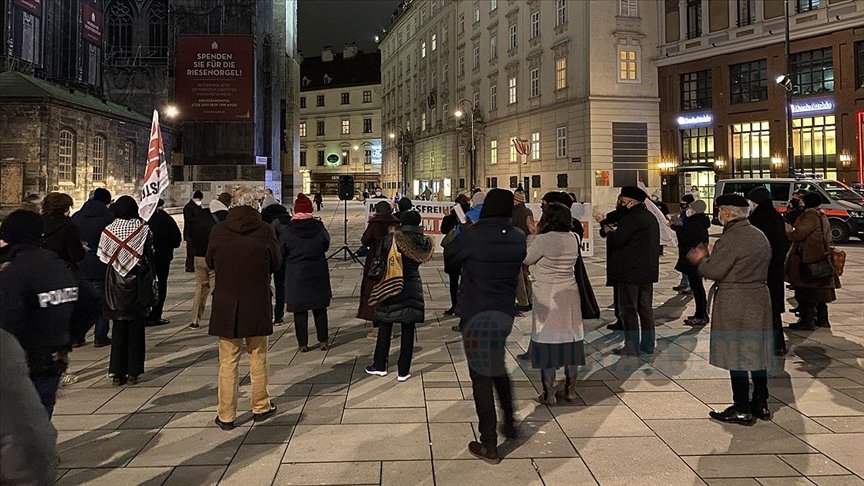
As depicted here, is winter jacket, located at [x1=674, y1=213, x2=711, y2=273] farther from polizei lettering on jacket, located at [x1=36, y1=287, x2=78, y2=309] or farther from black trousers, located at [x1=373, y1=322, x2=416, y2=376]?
polizei lettering on jacket, located at [x1=36, y1=287, x2=78, y2=309]

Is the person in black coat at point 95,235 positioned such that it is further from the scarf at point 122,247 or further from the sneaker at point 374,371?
the sneaker at point 374,371

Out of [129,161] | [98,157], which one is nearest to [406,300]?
[98,157]

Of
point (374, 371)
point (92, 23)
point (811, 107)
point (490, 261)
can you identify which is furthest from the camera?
point (92, 23)

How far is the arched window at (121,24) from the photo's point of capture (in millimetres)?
41750

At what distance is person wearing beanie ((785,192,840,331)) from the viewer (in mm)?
8117

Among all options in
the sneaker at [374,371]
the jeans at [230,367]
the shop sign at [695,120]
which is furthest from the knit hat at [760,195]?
the shop sign at [695,120]

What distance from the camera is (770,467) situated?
426 cm

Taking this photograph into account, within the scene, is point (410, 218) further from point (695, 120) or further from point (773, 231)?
point (695, 120)

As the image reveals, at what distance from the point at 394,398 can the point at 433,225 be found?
1217 cm

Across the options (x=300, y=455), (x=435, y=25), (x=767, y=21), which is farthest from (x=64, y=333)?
(x=435, y=25)

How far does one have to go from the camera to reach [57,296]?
3848 millimetres

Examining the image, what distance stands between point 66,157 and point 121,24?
18.7 meters

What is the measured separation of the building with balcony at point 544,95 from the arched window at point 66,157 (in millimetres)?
23844

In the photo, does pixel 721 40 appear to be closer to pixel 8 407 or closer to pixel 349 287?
pixel 349 287
